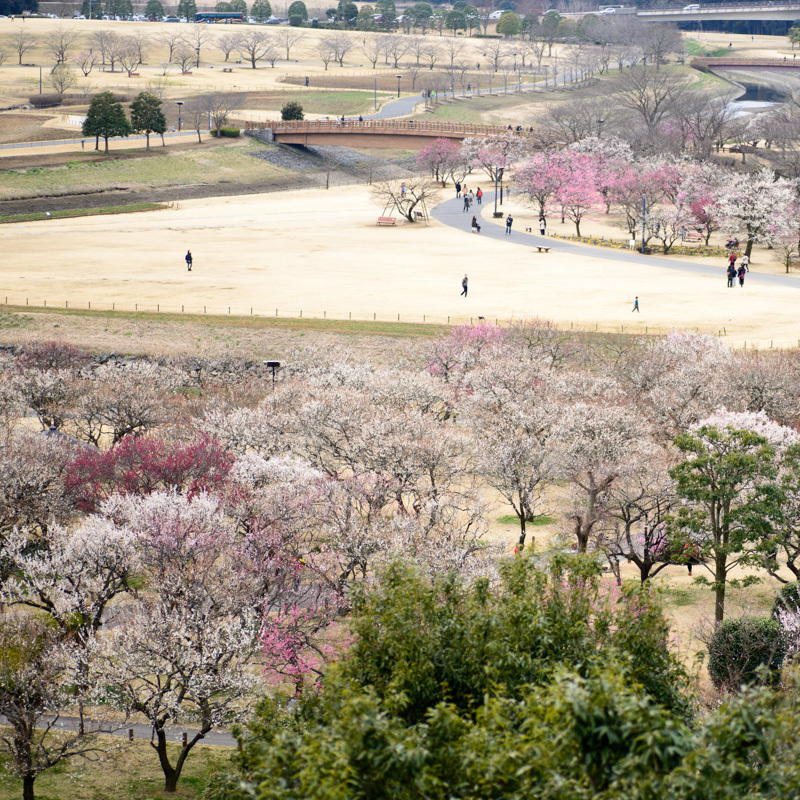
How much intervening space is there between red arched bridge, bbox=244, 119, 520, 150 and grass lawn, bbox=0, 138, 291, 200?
14.7 feet

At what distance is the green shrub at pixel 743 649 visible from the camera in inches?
930

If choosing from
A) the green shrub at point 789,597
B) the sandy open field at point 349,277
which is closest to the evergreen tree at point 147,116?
the sandy open field at point 349,277

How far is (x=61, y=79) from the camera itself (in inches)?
5354

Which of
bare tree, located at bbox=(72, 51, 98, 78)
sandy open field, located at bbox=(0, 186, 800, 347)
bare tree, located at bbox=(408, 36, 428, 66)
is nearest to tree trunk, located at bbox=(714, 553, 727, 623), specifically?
sandy open field, located at bbox=(0, 186, 800, 347)

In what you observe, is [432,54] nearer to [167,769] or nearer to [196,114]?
[196,114]

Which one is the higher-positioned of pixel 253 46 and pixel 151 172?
pixel 253 46

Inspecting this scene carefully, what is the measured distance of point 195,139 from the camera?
120m

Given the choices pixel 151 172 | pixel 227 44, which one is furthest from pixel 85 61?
pixel 151 172

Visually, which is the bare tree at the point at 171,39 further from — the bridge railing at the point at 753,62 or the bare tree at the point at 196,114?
the bridge railing at the point at 753,62

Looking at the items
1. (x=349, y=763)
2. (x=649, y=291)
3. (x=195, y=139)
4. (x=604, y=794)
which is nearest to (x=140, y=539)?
(x=349, y=763)

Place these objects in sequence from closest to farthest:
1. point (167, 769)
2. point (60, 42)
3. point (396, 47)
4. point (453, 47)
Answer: point (167, 769) < point (60, 42) < point (396, 47) < point (453, 47)

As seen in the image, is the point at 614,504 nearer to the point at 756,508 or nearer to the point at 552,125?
the point at 756,508

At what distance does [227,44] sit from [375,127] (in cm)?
6804

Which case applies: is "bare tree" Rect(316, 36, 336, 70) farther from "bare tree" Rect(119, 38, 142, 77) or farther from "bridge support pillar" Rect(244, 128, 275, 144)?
"bridge support pillar" Rect(244, 128, 275, 144)
